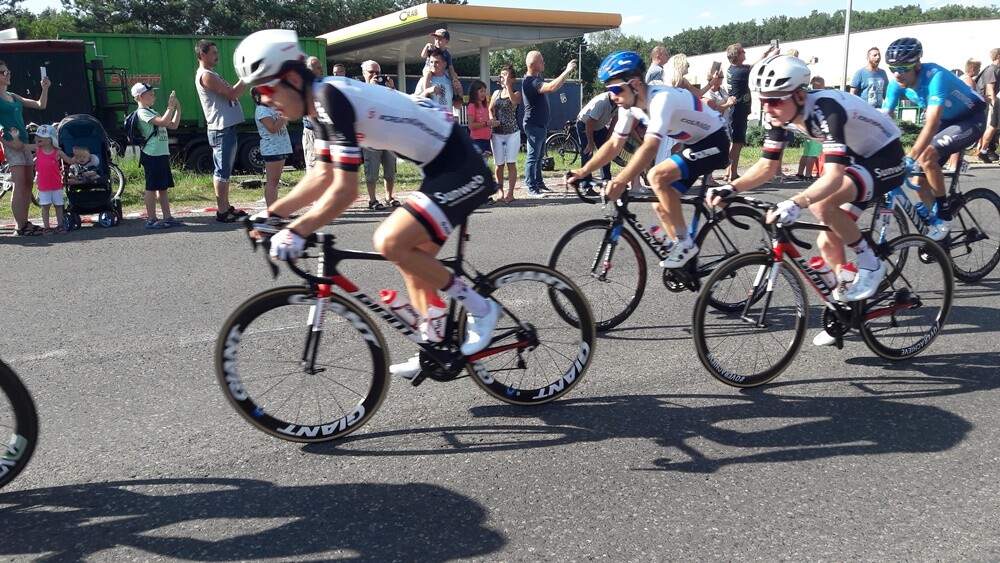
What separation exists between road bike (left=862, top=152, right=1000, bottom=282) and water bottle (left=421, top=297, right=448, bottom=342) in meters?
4.52

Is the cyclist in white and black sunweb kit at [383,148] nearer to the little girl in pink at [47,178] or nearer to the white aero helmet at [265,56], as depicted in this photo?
the white aero helmet at [265,56]

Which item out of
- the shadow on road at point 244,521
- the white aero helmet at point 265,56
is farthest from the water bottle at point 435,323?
the white aero helmet at point 265,56

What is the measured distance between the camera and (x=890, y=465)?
3.81 meters

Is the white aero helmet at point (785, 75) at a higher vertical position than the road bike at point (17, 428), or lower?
higher

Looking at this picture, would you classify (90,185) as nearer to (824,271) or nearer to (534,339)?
(534,339)

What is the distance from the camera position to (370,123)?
3.85 m

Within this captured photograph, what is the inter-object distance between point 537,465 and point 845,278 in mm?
2494

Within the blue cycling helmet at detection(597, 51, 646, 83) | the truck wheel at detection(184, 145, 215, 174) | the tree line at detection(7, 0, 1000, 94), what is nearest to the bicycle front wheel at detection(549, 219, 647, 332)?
the blue cycling helmet at detection(597, 51, 646, 83)

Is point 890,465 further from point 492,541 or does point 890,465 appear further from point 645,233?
point 645,233

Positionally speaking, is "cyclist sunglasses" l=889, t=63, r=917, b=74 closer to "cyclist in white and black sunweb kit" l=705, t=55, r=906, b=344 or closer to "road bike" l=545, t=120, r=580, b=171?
"cyclist in white and black sunweb kit" l=705, t=55, r=906, b=344

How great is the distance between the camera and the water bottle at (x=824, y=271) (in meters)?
4.93

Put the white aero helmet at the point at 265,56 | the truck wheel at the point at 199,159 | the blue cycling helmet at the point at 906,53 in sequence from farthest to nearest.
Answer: the truck wheel at the point at 199,159
the blue cycling helmet at the point at 906,53
the white aero helmet at the point at 265,56

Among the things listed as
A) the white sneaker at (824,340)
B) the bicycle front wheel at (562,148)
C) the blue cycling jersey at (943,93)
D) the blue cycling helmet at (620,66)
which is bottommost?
the white sneaker at (824,340)

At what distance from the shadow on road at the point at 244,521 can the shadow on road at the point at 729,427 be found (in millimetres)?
479
